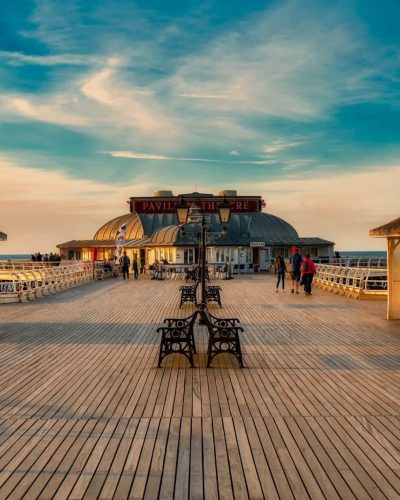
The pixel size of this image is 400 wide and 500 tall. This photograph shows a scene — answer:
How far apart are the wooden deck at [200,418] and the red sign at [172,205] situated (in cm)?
4505

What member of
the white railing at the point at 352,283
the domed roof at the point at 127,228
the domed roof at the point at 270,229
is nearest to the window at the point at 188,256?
the domed roof at the point at 270,229

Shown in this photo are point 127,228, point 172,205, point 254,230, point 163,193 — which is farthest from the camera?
point 163,193

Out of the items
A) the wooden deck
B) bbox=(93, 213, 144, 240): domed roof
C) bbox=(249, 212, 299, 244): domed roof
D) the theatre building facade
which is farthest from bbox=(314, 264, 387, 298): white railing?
bbox=(93, 213, 144, 240): domed roof

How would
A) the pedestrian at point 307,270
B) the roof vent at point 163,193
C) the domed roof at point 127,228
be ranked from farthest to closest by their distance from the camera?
the roof vent at point 163,193, the domed roof at point 127,228, the pedestrian at point 307,270

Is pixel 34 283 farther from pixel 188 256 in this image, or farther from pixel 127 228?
pixel 127 228

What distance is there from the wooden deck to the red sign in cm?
4505

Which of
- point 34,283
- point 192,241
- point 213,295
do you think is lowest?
point 213,295

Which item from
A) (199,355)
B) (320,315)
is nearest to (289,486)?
(199,355)

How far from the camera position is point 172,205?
57906 mm

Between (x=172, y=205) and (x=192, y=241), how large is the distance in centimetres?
1583

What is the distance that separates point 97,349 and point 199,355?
2063 millimetres

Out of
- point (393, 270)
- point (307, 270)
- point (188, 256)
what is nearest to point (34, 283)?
point (307, 270)

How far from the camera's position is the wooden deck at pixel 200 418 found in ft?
15.5

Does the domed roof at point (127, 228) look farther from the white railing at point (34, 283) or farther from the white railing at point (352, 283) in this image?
the white railing at point (352, 283)
